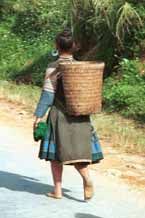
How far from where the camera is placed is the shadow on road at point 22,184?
717 cm

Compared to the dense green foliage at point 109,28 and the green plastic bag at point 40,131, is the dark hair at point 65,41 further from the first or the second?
the dense green foliage at point 109,28

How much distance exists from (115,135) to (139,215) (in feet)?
12.2

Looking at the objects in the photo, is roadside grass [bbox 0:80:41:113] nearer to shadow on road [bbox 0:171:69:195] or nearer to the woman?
shadow on road [bbox 0:171:69:195]

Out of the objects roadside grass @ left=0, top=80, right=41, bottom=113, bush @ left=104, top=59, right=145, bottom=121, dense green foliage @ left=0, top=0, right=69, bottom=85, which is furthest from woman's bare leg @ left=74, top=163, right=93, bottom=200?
dense green foliage @ left=0, top=0, right=69, bottom=85

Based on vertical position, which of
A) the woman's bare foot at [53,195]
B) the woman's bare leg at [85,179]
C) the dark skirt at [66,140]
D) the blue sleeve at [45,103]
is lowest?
the woman's bare foot at [53,195]

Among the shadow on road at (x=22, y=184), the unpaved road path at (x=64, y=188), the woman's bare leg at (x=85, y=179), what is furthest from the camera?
the shadow on road at (x=22, y=184)

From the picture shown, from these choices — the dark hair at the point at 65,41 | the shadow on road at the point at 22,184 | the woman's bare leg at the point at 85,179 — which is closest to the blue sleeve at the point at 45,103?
the dark hair at the point at 65,41

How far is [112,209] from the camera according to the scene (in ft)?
21.3

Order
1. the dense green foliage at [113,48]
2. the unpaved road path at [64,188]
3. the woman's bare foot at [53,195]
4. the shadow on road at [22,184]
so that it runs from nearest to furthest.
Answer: the unpaved road path at [64,188]
the woman's bare foot at [53,195]
the shadow on road at [22,184]
the dense green foliage at [113,48]

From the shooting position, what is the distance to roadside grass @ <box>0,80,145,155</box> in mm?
9453

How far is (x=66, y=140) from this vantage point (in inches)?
260

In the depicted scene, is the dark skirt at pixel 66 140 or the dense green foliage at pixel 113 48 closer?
the dark skirt at pixel 66 140

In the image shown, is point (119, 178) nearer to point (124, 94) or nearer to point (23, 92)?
point (124, 94)

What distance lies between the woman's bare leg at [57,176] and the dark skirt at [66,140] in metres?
0.15
